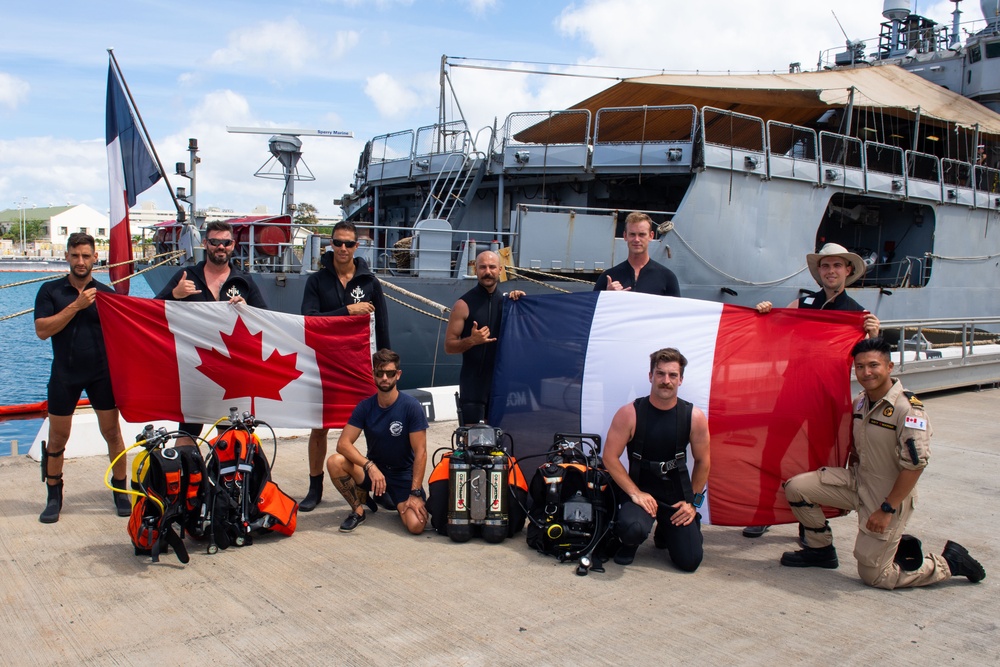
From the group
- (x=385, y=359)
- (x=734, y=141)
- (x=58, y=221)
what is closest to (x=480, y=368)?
(x=385, y=359)

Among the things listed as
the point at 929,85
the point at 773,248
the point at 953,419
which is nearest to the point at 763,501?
the point at 953,419

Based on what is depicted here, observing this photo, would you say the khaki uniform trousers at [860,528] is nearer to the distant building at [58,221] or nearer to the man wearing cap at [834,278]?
the man wearing cap at [834,278]

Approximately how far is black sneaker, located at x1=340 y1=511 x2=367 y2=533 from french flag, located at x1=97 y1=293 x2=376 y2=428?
0.79 meters

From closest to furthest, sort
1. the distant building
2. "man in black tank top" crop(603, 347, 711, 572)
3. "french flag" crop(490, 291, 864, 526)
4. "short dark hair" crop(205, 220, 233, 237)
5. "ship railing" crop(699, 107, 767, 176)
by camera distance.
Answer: "man in black tank top" crop(603, 347, 711, 572) → "french flag" crop(490, 291, 864, 526) → "short dark hair" crop(205, 220, 233, 237) → "ship railing" crop(699, 107, 767, 176) → the distant building

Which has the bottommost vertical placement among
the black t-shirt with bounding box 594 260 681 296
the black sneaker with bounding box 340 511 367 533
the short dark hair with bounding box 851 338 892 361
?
the black sneaker with bounding box 340 511 367 533

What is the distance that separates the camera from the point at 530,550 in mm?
4828

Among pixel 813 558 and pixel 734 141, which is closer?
pixel 813 558

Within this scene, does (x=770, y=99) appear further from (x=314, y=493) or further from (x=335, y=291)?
(x=314, y=493)

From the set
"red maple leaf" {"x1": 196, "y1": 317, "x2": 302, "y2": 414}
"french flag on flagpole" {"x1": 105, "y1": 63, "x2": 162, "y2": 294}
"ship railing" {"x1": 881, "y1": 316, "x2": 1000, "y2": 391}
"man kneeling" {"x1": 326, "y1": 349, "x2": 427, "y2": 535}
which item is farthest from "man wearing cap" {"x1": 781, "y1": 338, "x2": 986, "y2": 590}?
"french flag on flagpole" {"x1": 105, "y1": 63, "x2": 162, "y2": 294}

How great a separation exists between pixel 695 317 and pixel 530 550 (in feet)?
6.42

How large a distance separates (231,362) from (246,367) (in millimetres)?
111

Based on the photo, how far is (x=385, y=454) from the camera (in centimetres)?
530

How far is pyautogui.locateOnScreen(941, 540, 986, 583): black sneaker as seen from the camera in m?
4.36

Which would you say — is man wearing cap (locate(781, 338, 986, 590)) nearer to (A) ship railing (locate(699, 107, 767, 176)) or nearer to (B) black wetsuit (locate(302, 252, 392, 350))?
(B) black wetsuit (locate(302, 252, 392, 350))
